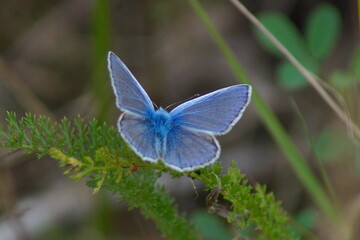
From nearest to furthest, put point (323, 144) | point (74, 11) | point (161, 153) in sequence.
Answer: point (161, 153) < point (323, 144) < point (74, 11)

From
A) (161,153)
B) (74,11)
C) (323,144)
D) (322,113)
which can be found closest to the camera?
(161,153)

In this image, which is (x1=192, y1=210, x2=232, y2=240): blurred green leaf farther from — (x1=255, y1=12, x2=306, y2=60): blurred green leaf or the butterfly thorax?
the butterfly thorax

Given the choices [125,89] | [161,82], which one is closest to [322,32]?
[161,82]

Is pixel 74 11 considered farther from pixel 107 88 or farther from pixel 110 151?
pixel 110 151

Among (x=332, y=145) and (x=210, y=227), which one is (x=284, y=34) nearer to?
(x=332, y=145)

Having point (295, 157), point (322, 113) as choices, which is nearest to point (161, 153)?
point (295, 157)

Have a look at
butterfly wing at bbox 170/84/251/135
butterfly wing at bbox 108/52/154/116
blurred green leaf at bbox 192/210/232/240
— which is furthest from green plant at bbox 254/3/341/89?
butterfly wing at bbox 108/52/154/116

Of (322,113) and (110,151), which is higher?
(110,151)
